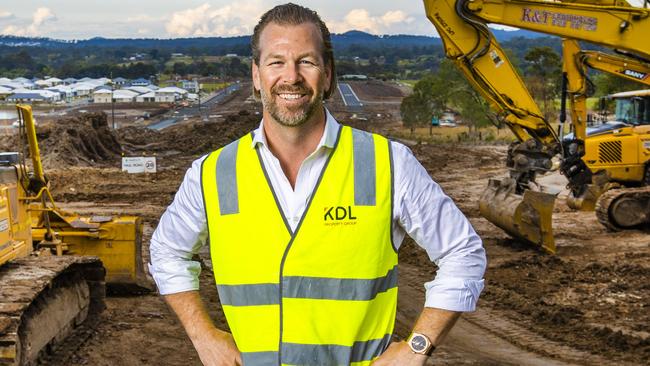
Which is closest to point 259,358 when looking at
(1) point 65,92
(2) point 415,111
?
(2) point 415,111

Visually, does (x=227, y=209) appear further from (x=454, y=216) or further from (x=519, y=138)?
(x=519, y=138)

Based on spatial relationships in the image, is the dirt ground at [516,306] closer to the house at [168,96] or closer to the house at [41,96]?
the house at [41,96]

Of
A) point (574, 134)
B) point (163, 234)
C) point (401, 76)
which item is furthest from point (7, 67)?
point (163, 234)

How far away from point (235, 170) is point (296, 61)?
0.36m

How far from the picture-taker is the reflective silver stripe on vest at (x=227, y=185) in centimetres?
269

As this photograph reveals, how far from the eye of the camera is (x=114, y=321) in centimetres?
1023

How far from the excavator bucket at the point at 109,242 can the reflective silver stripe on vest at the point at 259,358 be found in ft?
25.8

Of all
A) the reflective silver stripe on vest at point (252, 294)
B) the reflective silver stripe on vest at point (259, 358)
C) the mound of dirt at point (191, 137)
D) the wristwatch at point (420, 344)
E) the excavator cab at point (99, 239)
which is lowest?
the mound of dirt at point (191, 137)

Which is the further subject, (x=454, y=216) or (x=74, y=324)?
(x=74, y=324)

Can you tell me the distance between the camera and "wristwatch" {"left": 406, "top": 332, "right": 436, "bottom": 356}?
253cm

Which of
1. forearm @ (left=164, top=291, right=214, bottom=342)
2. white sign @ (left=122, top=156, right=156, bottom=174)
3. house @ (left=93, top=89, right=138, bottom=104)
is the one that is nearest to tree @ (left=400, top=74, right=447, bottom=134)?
white sign @ (left=122, top=156, right=156, bottom=174)

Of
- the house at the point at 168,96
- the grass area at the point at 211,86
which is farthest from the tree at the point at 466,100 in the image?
the grass area at the point at 211,86

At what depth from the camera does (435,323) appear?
258 cm

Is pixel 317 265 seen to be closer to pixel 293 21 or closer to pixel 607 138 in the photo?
pixel 293 21
